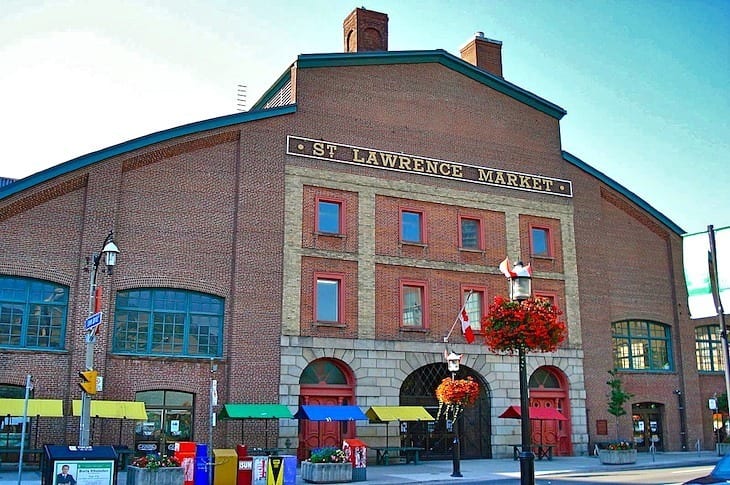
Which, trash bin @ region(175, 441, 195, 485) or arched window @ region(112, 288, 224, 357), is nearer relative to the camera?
trash bin @ region(175, 441, 195, 485)

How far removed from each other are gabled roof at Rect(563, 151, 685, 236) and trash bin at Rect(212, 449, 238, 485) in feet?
83.4

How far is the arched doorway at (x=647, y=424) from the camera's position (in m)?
41.1

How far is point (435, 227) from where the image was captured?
37.7 meters

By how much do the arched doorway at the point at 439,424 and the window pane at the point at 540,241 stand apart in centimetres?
736

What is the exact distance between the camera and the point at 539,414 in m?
36.3

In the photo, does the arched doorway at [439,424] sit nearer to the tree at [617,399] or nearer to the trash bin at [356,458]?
the tree at [617,399]

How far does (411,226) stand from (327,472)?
14.3 meters

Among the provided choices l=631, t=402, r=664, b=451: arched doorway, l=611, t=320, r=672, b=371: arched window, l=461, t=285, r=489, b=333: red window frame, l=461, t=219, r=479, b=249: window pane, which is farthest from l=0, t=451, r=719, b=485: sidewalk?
l=461, t=219, r=479, b=249: window pane

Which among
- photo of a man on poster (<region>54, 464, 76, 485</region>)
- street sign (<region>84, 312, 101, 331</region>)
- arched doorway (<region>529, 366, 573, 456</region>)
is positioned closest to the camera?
photo of a man on poster (<region>54, 464, 76, 485</region>)

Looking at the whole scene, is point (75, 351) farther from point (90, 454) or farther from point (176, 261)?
point (90, 454)

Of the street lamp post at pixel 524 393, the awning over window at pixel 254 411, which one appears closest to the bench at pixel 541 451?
the awning over window at pixel 254 411

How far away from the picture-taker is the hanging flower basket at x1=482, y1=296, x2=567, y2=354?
58.1 ft

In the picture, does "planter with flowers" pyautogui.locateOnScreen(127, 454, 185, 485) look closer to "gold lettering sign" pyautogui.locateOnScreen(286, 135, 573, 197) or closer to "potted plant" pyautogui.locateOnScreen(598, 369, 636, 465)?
"gold lettering sign" pyautogui.locateOnScreen(286, 135, 573, 197)

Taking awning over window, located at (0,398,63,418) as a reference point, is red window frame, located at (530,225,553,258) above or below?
above
